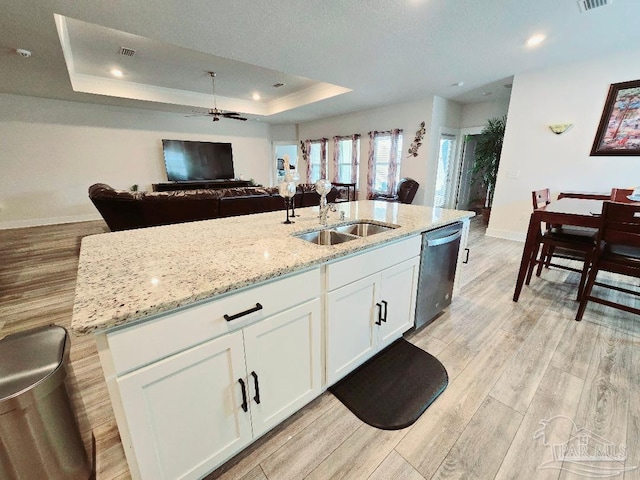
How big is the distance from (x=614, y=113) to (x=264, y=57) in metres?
4.56

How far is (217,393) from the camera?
958mm

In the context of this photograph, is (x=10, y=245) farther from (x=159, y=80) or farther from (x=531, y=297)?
(x=531, y=297)

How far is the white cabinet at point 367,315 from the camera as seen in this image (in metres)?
1.34

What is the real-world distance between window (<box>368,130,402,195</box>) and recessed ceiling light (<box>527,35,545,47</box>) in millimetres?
2669

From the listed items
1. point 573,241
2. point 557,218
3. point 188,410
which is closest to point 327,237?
point 188,410

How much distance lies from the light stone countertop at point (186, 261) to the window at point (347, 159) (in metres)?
5.04

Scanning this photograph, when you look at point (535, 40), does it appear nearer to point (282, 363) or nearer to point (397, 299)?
point (397, 299)

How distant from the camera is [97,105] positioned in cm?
→ 559

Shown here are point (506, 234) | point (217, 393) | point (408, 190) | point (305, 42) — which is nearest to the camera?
point (217, 393)

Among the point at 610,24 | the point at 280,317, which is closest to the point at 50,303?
the point at 280,317

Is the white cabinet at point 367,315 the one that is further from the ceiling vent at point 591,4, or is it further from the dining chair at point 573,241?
the ceiling vent at point 591,4

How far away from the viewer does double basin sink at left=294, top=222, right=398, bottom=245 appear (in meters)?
1.68

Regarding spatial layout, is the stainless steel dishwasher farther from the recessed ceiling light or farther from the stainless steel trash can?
the recessed ceiling light

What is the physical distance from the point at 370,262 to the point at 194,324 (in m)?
0.89
